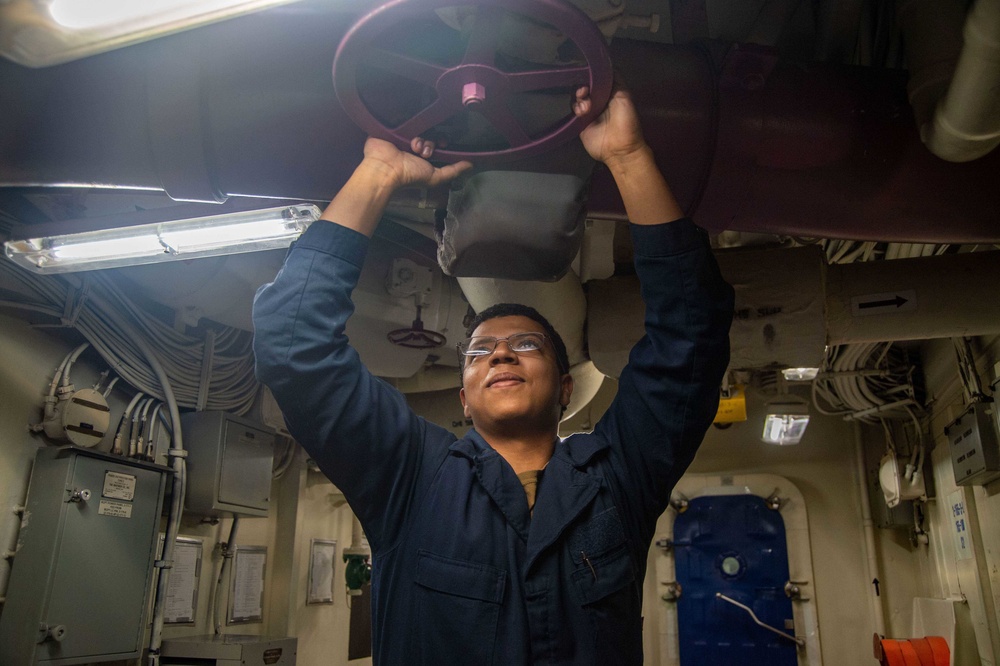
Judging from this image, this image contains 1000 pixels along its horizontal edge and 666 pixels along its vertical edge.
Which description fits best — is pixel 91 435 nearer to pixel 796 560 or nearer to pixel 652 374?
pixel 652 374

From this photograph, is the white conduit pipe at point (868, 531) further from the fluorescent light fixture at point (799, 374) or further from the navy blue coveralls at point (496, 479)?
the navy blue coveralls at point (496, 479)

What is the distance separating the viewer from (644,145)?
1.37 metres

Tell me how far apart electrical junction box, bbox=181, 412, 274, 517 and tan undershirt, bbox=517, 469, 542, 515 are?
237cm

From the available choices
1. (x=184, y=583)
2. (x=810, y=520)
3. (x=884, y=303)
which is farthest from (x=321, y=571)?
(x=884, y=303)

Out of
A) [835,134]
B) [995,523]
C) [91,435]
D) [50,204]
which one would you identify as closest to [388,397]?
[835,134]

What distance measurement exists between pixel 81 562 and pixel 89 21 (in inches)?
94.7

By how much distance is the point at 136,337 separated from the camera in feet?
10.4

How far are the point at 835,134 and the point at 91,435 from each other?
283cm

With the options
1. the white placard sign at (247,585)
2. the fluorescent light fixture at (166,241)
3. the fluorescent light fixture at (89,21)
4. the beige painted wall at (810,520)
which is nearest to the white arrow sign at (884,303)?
the beige painted wall at (810,520)

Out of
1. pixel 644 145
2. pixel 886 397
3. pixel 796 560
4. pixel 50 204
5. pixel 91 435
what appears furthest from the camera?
pixel 796 560

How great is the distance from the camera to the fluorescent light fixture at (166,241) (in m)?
2.15

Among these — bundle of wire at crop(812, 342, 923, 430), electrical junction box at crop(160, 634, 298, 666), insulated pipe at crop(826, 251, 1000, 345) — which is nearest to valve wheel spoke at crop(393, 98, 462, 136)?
insulated pipe at crop(826, 251, 1000, 345)

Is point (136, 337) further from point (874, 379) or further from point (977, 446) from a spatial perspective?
point (874, 379)

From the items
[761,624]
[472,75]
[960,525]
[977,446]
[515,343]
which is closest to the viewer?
[472,75]
